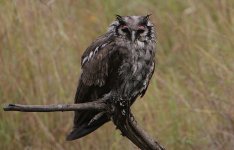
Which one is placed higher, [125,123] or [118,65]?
[118,65]

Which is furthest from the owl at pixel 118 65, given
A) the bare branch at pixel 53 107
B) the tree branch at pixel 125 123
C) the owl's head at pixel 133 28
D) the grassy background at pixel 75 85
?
the grassy background at pixel 75 85

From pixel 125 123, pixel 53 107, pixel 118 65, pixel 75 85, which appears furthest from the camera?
pixel 75 85

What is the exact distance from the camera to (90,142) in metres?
6.32

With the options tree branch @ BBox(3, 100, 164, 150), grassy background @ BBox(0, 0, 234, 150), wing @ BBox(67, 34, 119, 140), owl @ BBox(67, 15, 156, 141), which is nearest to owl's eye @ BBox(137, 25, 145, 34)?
owl @ BBox(67, 15, 156, 141)

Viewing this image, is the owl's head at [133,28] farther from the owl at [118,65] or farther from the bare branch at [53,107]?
the bare branch at [53,107]

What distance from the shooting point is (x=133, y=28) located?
4898 millimetres

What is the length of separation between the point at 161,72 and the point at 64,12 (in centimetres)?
93

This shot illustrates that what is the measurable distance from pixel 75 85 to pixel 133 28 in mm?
1773

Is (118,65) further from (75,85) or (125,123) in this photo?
(75,85)

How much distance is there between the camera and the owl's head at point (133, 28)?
4902 millimetres

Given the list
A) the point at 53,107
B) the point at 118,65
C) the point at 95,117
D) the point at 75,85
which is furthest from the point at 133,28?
the point at 75,85

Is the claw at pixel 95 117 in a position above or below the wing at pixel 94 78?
below

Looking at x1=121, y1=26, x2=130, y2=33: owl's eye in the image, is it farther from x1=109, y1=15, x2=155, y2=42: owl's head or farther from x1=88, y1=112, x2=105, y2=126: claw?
x1=88, y1=112, x2=105, y2=126: claw

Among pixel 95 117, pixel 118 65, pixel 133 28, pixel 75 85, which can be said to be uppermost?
pixel 75 85
